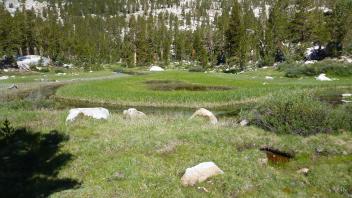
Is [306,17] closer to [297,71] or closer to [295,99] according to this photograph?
[297,71]

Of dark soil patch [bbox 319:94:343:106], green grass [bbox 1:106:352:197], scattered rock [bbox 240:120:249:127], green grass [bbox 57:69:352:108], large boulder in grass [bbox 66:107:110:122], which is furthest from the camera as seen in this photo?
green grass [bbox 57:69:352:108]

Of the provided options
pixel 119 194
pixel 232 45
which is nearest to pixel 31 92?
pixel 119 194

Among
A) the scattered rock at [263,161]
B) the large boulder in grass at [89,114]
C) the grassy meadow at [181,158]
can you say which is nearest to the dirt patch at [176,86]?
the large boulder in grass at [89,114]

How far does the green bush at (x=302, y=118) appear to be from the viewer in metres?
21.4

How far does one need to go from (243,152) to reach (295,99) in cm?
603

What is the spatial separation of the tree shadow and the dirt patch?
106ft

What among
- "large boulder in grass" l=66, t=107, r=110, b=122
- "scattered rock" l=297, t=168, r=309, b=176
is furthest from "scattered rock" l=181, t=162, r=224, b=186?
"large boulder in grass" l=66, t=107, r=110, b=122

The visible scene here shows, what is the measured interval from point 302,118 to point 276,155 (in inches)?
153

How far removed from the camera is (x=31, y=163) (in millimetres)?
18281

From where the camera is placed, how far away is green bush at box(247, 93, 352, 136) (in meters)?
21.4

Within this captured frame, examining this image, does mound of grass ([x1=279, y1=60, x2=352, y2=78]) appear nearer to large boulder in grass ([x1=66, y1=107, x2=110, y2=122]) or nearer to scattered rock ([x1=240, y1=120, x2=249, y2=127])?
scattered rock ([x1=240, y1=120, x2=249, y2=127])

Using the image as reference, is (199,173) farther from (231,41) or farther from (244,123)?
(231,41)

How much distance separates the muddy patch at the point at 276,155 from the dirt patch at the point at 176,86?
108 feet

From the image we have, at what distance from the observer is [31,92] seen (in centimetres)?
5803
